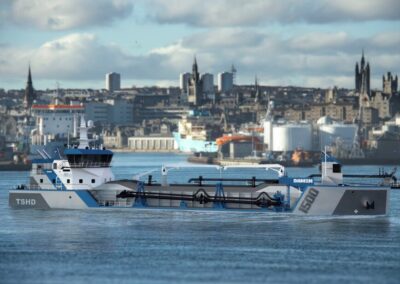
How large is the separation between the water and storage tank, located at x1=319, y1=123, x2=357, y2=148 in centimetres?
12501

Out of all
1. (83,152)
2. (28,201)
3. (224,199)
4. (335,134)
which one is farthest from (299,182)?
(335,134)

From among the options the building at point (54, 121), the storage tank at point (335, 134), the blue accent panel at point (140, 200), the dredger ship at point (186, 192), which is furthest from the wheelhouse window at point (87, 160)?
the storage tank at point (335, 134)

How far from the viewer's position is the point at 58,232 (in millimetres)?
50000

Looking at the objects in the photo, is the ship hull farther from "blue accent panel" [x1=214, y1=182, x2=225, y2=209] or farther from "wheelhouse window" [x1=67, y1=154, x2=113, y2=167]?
"wheelhouse window" [x1=67, y1=154, x2=113, y2=167]

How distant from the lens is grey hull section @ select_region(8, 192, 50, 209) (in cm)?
5916

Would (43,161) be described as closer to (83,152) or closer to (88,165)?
(83,152)

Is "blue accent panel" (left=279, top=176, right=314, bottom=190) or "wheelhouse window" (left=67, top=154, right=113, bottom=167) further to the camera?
"wheelhouse window" (left=67, top=154, right=113, bottom=167)

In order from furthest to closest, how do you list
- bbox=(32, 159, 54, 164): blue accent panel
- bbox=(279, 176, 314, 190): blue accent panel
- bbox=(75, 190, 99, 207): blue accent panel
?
bbox=(32, 159, 54, 164): blue accent panel, bbox=(75, 190, 99, 207): blue accent panel, bbox=(279, 176, 314, 190): blue accent panel

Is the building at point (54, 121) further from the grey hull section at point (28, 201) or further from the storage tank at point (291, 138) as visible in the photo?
the grey hull section at point (28, 201)

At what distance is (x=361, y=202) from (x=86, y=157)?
43.1ft

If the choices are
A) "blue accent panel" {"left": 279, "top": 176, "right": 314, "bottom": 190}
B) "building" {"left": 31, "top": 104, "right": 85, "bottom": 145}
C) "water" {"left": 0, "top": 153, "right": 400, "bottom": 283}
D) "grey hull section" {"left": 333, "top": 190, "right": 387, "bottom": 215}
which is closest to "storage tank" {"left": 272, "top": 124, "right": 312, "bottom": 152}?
"building" {"left": 31, "top": 104, "right": 85, "bottom": 145}

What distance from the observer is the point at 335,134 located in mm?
185125

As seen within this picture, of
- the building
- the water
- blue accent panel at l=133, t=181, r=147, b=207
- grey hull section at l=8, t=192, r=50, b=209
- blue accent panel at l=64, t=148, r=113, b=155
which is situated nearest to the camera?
the water

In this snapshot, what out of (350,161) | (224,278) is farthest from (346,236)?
(350,161)
